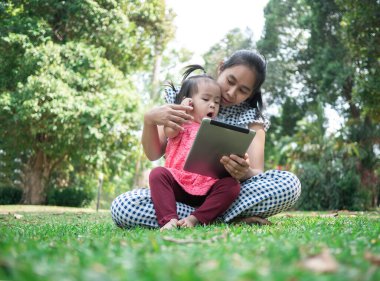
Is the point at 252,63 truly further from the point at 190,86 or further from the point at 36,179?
the point at 36,179

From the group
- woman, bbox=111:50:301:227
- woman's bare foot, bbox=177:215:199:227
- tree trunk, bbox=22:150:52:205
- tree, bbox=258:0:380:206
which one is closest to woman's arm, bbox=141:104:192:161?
woman, bbox=111:50:301:227

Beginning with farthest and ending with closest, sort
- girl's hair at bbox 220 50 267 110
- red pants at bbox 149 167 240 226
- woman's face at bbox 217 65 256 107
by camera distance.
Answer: girl's hair at bbox 220 50 267 110 → woman's face at bbox 217 65 256 107 → red pants at bbox 149 167 240 226

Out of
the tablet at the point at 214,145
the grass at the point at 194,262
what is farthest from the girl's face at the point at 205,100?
the grass at the point at 194,262

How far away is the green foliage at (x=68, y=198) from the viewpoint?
14.5 m

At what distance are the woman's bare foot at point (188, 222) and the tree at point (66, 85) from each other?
30.6 ft

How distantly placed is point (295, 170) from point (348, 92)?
21.7 ft

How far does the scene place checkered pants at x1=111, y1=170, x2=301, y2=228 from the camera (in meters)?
3.07

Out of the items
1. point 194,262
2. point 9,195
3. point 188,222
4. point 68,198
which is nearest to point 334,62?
point 68,198

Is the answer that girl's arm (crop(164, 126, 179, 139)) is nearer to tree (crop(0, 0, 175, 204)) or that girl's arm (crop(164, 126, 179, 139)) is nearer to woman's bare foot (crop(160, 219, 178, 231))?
woman's bare foot (crop(160, 219, 178, 231))

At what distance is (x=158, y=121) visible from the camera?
2.99 m

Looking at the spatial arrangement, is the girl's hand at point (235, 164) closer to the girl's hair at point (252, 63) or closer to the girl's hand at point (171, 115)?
the girl's hand at point (171, 115)

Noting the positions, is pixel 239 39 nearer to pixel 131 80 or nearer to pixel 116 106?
pixel 131 80

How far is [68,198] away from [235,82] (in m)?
12.4

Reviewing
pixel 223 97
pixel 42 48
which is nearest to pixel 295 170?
pixel 42 48
